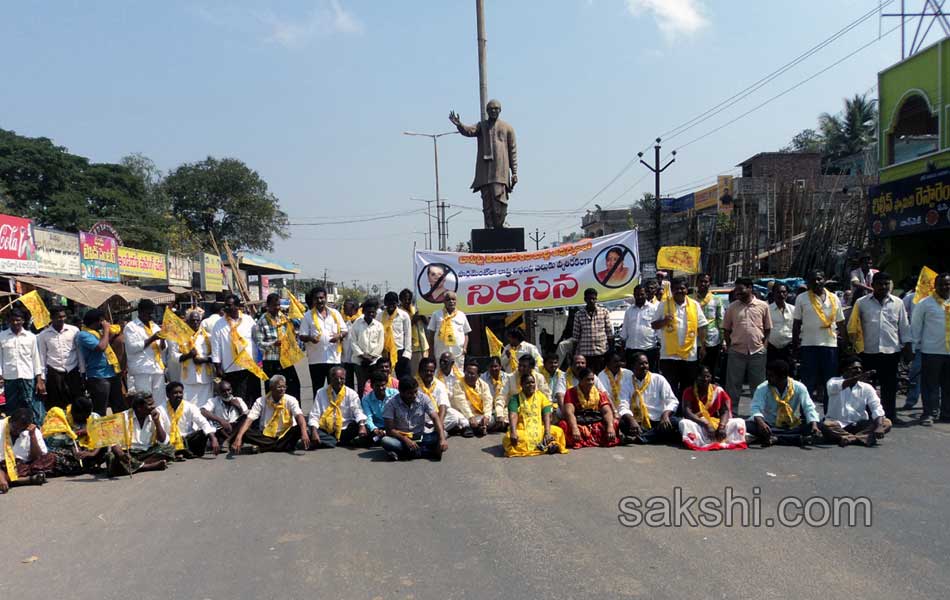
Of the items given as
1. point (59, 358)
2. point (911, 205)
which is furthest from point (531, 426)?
point (911, 205)

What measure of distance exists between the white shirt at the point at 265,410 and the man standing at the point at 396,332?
159 centimetres

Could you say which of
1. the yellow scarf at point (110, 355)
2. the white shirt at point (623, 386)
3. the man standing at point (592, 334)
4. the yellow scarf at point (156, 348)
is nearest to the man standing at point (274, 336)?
the yellow scarf at point (156, 348)

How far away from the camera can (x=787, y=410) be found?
7.24 metres

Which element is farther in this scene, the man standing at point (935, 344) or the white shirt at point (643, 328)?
the white shirt at point (643, 328)

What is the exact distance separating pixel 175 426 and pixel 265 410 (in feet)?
2.94

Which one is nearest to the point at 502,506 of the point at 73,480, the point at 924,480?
the point at 924,480

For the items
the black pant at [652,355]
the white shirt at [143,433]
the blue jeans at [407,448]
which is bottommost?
the blue jeans at [407,448]

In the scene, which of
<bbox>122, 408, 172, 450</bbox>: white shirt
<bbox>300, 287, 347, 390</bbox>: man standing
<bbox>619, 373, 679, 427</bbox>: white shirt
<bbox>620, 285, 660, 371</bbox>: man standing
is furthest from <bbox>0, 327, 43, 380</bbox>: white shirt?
<bbox>620, 285, 660, 371</bbox>: man standing

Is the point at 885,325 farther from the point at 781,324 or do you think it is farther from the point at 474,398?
the point at 474,398

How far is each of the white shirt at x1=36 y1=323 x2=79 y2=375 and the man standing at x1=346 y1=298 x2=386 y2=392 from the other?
3034 millimetres

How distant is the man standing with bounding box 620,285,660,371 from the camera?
28.6 ft

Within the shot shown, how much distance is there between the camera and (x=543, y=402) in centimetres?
741

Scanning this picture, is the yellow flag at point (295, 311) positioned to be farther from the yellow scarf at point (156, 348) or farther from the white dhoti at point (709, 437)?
the white dhoti at point (709, 437)

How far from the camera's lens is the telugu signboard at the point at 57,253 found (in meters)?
17.2
